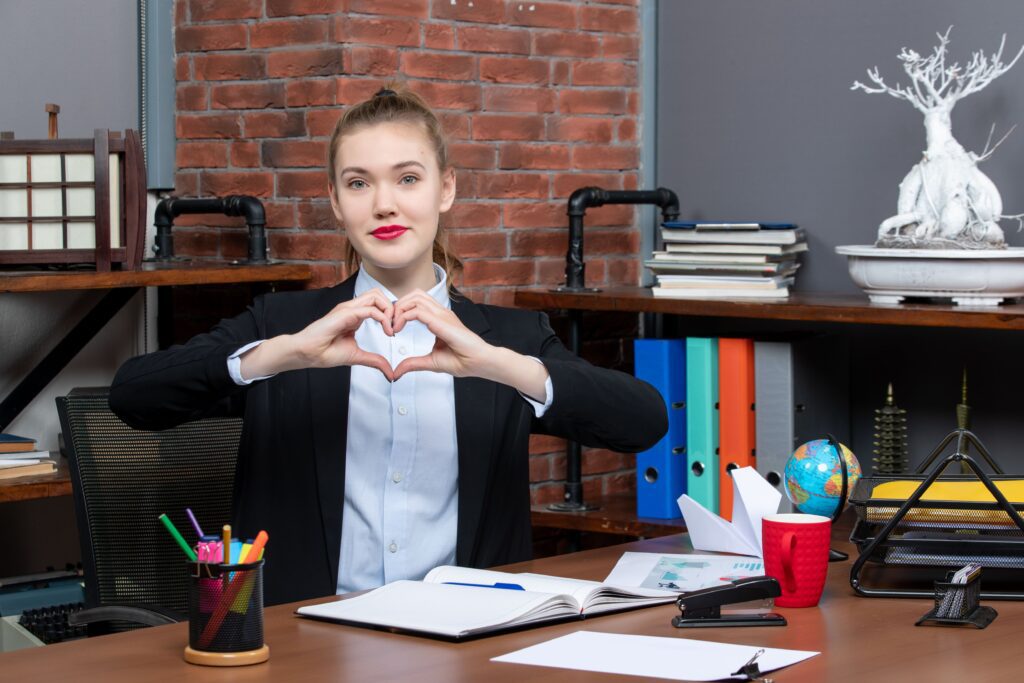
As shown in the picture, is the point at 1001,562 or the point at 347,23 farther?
the point at 347,23

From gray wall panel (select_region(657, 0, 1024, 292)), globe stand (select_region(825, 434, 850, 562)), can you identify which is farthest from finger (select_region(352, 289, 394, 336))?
gray wall panel (select_region(657, 0, 1024, 292))

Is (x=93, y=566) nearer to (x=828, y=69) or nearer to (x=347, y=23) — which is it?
(x=347, y=23)

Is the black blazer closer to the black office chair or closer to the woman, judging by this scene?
the woman

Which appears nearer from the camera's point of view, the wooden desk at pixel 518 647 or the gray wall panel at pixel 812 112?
the wooden desk at pixel 518 647

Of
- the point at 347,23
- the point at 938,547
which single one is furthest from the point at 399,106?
the point at 938,547

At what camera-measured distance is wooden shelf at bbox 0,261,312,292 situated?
101 inches

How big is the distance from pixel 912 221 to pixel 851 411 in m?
Answer: 0.56

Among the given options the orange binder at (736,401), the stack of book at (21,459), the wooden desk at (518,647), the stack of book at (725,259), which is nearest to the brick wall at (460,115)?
the stack of book at (725,259)

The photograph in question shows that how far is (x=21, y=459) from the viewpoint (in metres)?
2.69

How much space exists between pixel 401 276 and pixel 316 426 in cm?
26

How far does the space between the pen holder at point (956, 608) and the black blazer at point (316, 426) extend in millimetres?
567

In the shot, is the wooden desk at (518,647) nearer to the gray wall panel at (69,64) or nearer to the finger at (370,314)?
the finger at (370,314)

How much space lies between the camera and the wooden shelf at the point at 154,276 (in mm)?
2566

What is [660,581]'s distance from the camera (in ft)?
6.22
